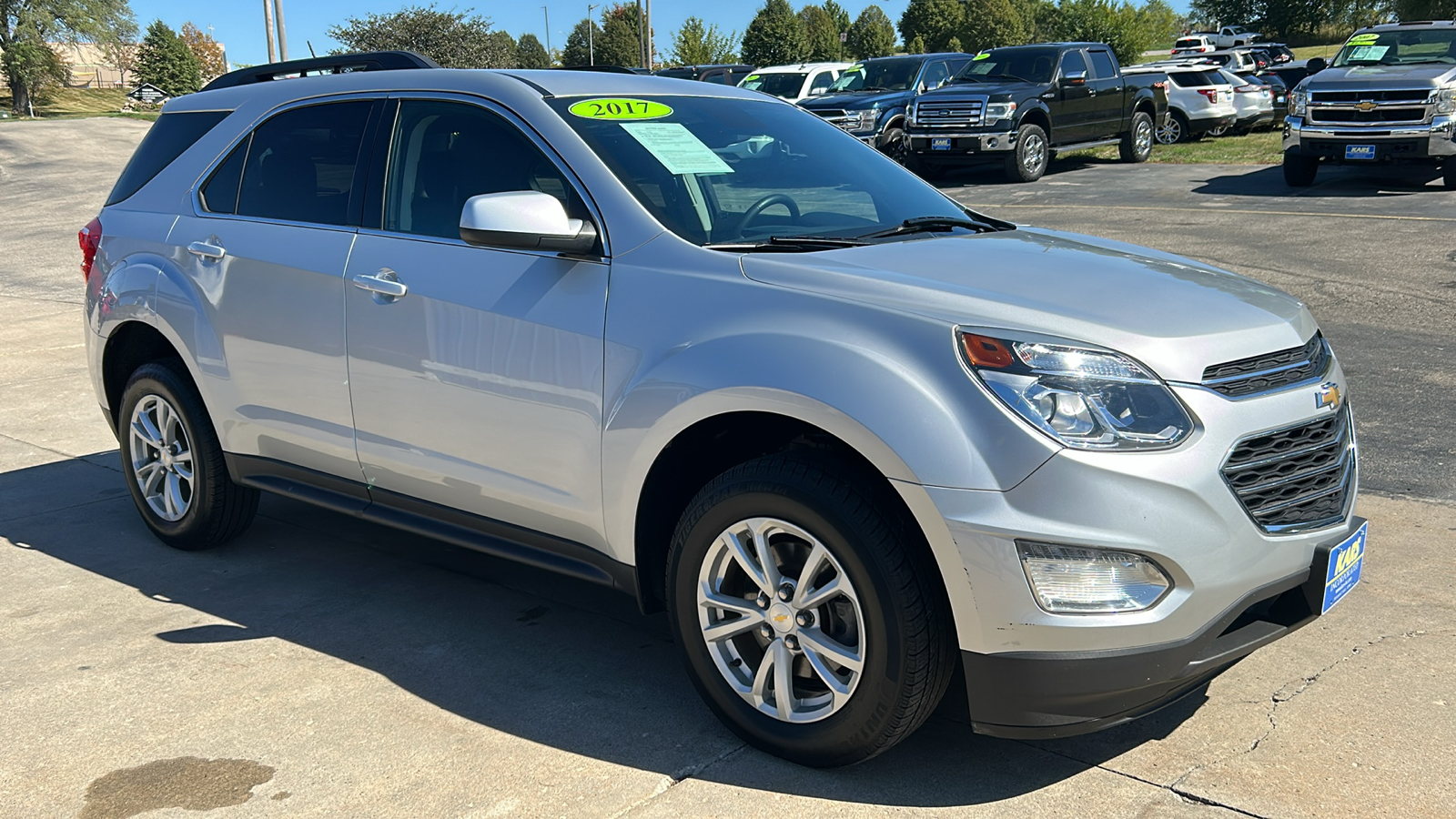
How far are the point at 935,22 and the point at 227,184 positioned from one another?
8756 centimetres

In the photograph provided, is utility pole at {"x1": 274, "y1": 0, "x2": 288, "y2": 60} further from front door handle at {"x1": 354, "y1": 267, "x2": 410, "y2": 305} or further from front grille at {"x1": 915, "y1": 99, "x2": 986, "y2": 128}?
front door handle at {"x1": 354, "y1": 267, "x2": 410, "y2": 305}

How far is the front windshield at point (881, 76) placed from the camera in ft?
74.7

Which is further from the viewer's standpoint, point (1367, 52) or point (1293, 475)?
point (1367, 52)

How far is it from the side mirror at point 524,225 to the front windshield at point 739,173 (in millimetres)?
234

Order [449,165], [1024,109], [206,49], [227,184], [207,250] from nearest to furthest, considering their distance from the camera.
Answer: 1. [449,165]
2. [207,250]
3. [227,184]
4. [1024,109]
5. [206,49]

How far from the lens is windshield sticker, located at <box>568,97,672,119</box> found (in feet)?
13.1

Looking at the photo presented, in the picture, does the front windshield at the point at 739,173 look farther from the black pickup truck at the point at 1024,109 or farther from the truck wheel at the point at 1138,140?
the truck wheel at the point at 1138,140

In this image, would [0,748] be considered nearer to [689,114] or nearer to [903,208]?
[689,114]

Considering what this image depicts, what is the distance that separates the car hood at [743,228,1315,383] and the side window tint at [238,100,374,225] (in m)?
1.77

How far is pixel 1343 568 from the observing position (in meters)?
3.21

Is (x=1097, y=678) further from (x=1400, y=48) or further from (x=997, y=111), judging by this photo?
(x=997, y=111)

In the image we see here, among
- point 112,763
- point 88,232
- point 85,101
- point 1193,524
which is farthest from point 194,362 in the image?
point 85,101

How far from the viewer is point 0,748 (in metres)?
3.51

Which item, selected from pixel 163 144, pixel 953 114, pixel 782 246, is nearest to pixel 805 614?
pixel 782 246
